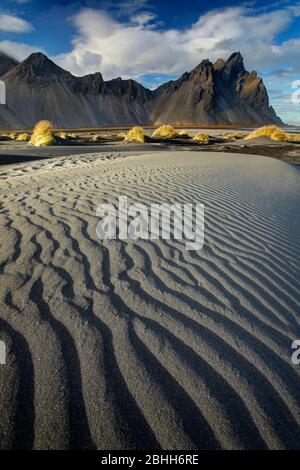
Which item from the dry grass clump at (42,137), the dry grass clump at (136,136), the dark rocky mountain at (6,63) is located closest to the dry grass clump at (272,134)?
the dry grass clump at (136,136)

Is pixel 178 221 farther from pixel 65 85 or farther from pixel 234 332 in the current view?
pixel 65 85

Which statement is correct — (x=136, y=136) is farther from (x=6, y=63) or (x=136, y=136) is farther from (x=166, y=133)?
(x=6, y=63)

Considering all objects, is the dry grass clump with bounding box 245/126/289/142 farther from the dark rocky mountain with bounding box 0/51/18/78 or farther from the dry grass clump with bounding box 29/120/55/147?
the dark rocky mountain with bounding box 0/51/18/78

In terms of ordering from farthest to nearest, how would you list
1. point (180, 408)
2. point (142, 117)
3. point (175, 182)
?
point (142, 117) < point (175, 182) < point (180, 408)

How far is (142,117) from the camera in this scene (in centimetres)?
13975

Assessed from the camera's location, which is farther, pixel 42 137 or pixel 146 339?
pixel 42 137

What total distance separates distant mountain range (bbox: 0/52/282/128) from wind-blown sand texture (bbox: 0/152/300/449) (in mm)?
95527

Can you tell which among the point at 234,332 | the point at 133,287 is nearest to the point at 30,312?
the point at 133,287

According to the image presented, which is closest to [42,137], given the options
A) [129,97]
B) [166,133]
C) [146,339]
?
[166,133]

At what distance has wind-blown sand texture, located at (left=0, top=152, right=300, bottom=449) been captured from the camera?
157 centimetres

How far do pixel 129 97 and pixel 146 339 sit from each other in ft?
485

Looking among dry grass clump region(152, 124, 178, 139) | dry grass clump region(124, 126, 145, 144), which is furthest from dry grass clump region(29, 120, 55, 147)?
dry grass clump region(152, 124, 178, 139)

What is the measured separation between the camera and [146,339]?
2.10 metres
